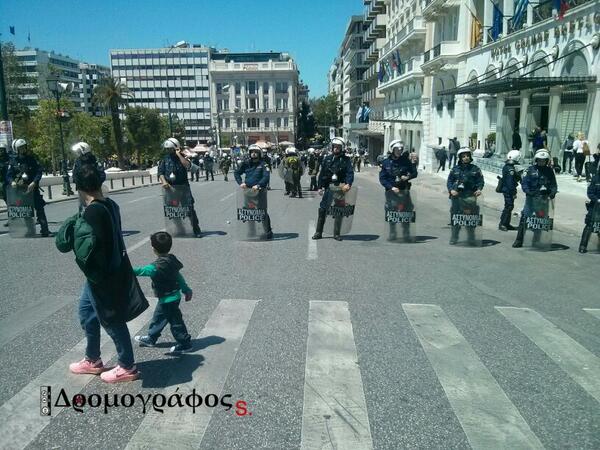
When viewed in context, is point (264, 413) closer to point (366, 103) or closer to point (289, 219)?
point (289, 219)

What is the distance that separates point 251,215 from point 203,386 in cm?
623

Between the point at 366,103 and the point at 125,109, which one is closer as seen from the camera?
the point at 125,109

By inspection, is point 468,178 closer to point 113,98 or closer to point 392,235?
point 392,235

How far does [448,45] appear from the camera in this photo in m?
33.6

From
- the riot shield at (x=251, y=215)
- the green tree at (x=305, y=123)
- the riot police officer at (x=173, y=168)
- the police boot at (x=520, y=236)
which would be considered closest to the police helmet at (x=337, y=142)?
the riot shield at (x=251, y=215)

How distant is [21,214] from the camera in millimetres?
Result: 10633

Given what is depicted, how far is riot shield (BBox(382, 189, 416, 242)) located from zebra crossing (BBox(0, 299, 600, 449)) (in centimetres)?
435

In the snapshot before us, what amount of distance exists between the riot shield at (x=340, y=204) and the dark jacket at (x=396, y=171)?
26.8 inches

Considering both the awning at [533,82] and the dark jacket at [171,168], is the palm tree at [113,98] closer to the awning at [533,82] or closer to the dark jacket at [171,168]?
the awning at [533,82]

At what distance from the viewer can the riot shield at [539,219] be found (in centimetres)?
919

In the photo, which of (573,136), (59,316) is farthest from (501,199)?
(59,316)

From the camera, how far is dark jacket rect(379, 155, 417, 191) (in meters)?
9.73

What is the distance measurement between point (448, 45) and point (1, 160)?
30.0 m

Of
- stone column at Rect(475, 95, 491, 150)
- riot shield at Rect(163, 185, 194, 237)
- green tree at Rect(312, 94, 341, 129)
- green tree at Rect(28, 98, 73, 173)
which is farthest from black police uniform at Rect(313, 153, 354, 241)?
green tree at Rect(312, 94, 341, 129)
